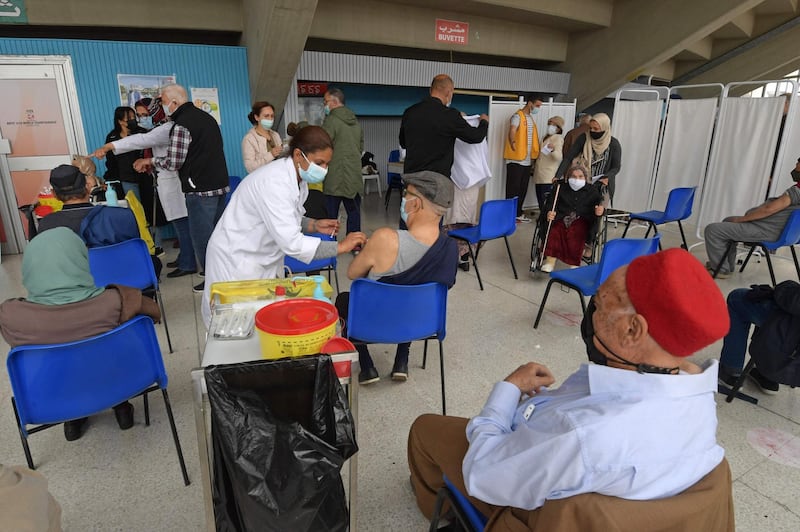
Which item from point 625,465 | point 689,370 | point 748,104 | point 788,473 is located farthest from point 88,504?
point 748,104

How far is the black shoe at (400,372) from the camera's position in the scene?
2707 mm

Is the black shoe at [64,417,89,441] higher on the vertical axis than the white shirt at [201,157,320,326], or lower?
lower

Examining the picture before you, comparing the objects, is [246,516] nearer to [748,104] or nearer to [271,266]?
[271,266]

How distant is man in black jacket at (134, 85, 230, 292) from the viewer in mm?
3684

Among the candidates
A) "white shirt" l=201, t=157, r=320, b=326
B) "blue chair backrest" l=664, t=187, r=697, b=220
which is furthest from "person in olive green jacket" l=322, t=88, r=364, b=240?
"blue chair backrest" l=664, t=187, r=697, b=220

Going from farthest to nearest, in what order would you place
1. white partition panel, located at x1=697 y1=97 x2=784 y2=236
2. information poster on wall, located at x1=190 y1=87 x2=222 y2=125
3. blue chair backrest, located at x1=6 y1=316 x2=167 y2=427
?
information poster on wall, located at x1=190 y1=87 x2=222 y2=125 → white partition panel, located at x1=697 y1=97 x2=784 y2=236 → blue chair backrest, located at x1=6 y1=316 x2=167 y2=427

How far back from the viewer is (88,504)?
1840mm

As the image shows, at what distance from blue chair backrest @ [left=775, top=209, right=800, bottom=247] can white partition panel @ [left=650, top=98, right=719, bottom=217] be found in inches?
85.4

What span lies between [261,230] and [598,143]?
366 centimetres

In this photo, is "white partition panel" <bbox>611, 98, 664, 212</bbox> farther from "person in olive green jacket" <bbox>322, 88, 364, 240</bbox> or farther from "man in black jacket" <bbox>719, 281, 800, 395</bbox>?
"man in black jacket" <bbox>719, 281, 800, 395</bbox>

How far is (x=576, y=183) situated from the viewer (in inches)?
159

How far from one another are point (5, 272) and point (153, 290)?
2659mm

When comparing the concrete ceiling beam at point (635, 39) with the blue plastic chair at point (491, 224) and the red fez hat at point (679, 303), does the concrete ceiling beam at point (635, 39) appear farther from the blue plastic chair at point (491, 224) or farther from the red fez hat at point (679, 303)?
the red fez hat at point (679, 303)

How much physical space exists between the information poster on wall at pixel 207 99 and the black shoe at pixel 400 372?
4285 mm
